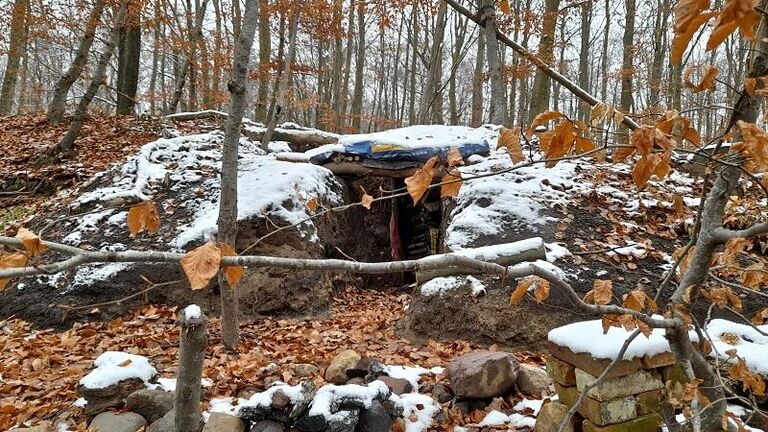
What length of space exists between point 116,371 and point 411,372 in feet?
7.16

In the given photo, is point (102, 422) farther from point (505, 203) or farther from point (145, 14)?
point (145, 14)

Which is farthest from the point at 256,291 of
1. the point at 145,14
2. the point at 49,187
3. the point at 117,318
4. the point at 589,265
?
the point at 145,14

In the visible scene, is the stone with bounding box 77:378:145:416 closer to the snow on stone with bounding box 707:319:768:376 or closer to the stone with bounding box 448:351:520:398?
the stone with bounding box 448:351:520:398

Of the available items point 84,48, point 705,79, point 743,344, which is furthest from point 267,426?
point 84,48

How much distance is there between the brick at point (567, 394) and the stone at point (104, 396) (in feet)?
9.51

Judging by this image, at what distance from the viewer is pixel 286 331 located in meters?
4.70

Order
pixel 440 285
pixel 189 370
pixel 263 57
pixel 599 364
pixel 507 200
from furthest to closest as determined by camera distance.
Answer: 1. pixel 263 57
2. pixel 507 200
3. pixel 440 285
4. pixel 189 370
5. pixel 599 364

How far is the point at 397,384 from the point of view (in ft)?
10.6

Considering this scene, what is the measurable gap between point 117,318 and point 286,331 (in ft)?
6.13

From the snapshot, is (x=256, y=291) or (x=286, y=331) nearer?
(x=286, y=331)

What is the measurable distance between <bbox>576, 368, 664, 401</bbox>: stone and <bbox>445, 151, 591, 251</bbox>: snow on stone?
289 cm

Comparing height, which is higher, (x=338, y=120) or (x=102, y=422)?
(x=338, y=120)

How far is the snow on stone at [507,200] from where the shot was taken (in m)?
5.53

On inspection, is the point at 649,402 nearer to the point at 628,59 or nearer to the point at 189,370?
the point at 189,370
